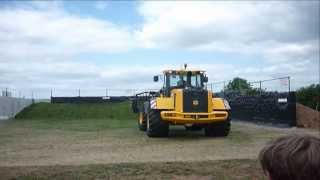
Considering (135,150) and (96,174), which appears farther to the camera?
(135,150)

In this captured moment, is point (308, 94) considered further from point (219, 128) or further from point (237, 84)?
point (219, 128)

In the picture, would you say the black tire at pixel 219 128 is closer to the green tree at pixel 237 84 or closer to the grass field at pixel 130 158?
the grass field at pixel 130 158

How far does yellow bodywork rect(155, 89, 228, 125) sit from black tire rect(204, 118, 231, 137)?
1.76 ft

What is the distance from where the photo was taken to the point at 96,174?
36.7ft

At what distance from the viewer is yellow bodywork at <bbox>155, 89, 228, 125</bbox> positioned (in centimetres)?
2016

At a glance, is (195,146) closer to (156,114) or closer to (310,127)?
(156,114)

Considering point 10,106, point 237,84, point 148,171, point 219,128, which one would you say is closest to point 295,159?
point 148,171

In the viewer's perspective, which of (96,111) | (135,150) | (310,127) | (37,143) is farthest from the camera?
(96,111)

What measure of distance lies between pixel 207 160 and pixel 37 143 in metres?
7.17

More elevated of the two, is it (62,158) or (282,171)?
(282,171)

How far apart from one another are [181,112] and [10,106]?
28.6m

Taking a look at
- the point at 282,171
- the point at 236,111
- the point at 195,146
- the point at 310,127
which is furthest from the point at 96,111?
the point at 282,171

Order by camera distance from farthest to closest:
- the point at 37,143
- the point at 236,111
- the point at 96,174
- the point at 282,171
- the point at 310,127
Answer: the point at 236,111 → the point at 310,127 → the point at 37,143 → the point at 96,174 → the point at 282,171

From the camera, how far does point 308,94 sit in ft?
115
